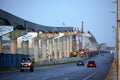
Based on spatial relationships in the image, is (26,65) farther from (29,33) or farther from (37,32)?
(37,32)

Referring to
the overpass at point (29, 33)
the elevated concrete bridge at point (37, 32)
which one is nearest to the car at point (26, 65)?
the overpass at point (29, 33)

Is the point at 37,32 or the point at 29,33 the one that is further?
the point at 37,32

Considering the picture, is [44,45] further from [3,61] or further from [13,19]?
[3,61]

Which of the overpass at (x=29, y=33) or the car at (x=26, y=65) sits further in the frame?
the overpass at (x=29, y=33)

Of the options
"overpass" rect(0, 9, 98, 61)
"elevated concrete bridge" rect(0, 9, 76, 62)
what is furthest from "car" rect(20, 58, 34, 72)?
"elevated concrete bridge" rect(0, 9, 76, 62)

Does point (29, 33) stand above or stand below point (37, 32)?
below

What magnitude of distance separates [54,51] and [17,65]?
221ft

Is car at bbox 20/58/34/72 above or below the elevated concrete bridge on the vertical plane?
below

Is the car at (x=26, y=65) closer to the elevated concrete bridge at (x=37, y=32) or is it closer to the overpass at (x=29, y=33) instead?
the overpass at (x=29, y=33)

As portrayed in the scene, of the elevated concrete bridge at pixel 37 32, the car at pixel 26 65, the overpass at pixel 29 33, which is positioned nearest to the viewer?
the car at pixel 26 65

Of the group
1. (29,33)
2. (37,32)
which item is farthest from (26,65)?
(37,32)

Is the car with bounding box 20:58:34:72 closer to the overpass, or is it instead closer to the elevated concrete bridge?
the overpass

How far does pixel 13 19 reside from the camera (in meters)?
76.0

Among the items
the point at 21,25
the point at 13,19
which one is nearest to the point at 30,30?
the point at 21,25
